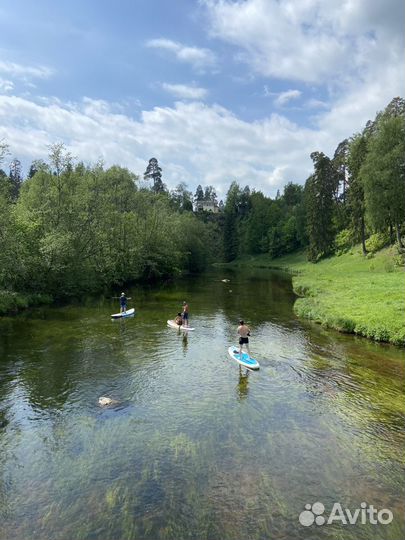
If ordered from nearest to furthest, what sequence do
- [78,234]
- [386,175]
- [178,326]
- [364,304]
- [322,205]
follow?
[178,326]
[364,304]
[78,234]
[386,175]
[322,205]

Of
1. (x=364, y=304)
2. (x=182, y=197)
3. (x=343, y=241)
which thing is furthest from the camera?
(x=182, y=197)

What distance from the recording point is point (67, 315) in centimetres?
3725

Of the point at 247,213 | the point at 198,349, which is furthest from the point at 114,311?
the point at 247,213

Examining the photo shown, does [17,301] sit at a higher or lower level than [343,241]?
lower

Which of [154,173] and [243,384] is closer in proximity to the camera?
[243,384]

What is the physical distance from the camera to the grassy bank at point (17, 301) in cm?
3678

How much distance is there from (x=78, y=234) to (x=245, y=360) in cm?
3561

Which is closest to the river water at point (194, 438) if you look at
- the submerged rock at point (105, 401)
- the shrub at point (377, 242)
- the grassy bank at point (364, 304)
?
the submerged rock at point (105, 401)

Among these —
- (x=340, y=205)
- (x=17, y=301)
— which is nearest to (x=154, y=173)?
(x=340, y=205)

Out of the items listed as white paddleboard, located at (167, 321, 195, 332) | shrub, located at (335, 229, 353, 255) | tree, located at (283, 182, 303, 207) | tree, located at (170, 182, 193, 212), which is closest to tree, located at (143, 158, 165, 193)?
tree, located at (170, 182, 193, 212)

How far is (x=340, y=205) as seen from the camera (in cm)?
10175

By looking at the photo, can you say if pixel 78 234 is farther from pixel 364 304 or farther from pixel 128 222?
pixel 364 304

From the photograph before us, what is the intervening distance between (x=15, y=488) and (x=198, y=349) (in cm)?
1618

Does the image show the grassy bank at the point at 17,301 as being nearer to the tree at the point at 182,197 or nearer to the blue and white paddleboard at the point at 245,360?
the blue and white paddleboard at the point at 245,360
